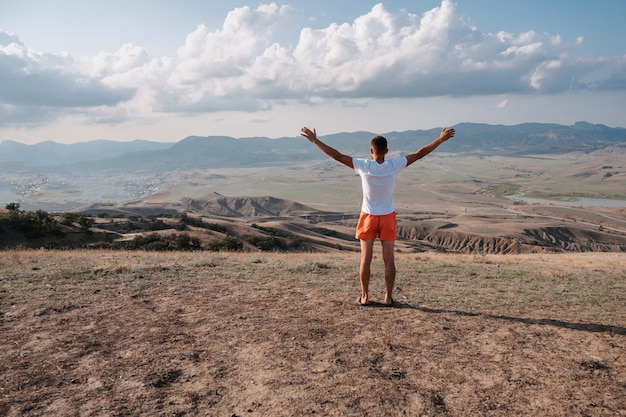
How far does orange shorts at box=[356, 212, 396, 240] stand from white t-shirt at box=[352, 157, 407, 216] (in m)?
0.07

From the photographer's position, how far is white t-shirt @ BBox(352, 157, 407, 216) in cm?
559

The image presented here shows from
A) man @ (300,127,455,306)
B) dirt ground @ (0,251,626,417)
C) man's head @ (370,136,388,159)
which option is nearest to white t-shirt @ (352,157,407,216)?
man @ (300,127,455,306)

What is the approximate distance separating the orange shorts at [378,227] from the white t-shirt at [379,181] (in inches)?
2.6

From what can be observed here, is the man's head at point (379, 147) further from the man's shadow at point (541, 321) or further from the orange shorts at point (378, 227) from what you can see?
the man's shadow at point (541, 321)

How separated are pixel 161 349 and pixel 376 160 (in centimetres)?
344

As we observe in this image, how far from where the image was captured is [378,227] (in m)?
5.75

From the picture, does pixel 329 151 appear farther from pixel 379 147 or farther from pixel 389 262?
Result: pixel 389 262

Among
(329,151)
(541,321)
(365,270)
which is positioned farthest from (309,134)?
(541,321)

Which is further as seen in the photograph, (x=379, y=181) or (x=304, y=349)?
(x=379, y=181)

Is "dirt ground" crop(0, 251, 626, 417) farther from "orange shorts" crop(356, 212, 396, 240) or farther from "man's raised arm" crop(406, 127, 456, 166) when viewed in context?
"man's raised arm" crop(406, 127, 456, 166)

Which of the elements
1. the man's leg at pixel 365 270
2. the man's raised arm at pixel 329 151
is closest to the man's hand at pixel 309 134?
the man's raised arm at pixel 329 151

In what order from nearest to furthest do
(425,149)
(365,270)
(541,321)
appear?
1. (541,321)
2. (425,149)
3. (365,270)

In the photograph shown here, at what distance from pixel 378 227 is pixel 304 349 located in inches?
77.4

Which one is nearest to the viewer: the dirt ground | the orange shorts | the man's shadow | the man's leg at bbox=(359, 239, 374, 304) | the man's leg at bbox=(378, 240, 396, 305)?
the dirt ground
